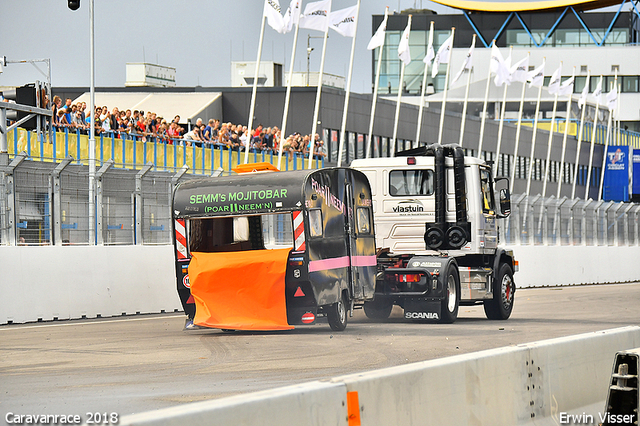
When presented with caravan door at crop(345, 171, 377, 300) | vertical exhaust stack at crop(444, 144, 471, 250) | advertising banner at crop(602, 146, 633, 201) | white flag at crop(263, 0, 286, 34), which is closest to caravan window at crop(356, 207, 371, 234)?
caravan door at crop(345, 171, 377, 300)

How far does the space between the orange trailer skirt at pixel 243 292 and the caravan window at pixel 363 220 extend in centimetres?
222

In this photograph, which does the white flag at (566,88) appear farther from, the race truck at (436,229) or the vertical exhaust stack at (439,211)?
the vertical exhaust stack at (439,211)

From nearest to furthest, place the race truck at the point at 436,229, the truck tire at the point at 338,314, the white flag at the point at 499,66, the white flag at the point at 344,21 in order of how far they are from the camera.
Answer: the truck tire at the point at 338,314 → the race truck at the point at 436,229 → the white flag at the point at 344,21 → the white flag at the point at 499,66

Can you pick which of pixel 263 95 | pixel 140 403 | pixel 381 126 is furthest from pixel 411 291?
pixel 381 126

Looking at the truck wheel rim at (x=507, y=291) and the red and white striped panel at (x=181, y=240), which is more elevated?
the red and white striped panel at (x=181, y=240)

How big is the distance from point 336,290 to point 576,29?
9567cm

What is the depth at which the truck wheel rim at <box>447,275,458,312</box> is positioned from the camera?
18250 millimetres

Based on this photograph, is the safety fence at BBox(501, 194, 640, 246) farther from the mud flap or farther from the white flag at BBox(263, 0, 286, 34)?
the mud flap

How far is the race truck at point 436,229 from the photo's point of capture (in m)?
18.4

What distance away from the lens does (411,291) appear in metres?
18.0

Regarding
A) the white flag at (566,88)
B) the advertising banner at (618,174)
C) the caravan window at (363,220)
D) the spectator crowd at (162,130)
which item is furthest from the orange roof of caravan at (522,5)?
the caravan window at (363,220)

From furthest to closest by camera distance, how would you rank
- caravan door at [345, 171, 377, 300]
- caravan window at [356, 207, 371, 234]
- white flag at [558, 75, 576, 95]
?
white flag at [558, 75, 576, 95]
caravan window at [356, 207, 371, 234]
caravan door at [345, 171, 377, 300]

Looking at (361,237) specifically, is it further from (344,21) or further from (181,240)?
(344,21)

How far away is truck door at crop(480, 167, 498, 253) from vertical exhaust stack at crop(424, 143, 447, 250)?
2.66ft
